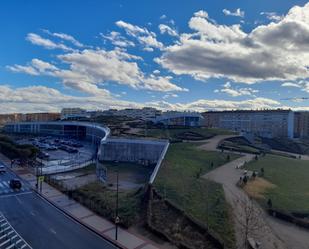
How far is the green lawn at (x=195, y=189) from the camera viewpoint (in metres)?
28.7

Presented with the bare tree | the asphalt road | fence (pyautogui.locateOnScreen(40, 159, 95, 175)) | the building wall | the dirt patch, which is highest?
the building wall

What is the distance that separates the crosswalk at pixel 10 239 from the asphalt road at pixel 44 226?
1.34 ft

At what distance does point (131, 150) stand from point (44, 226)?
39.4m

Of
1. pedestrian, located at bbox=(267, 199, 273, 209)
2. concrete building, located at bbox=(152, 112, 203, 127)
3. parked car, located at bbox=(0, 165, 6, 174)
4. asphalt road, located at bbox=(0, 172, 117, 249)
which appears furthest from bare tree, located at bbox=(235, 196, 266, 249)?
concrete building, located at bbox=(152, 112, 203, 127)

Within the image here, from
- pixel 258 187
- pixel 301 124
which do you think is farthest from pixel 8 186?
pixel 301 124

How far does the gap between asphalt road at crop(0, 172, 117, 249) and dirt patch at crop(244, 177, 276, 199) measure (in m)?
22.0

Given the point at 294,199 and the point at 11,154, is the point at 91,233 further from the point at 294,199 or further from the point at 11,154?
the point at 11,154

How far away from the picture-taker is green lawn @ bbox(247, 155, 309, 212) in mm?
35522

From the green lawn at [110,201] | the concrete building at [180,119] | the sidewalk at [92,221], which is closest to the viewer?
the sidewalk at [92,221]

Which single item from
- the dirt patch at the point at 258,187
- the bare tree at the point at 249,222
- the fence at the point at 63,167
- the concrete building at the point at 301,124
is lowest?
the fence at the point at 63,167

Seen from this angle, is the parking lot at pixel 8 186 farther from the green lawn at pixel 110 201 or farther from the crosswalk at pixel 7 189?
the green lawn at pixel 110 201

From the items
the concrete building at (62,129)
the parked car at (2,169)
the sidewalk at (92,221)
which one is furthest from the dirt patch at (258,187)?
the concrete building at (62,129)

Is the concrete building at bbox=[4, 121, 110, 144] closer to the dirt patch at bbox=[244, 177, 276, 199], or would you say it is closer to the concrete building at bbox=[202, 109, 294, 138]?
the concrete building at bbox=[202, 109, 294, 138]

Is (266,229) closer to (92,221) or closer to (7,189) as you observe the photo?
(92,221)
